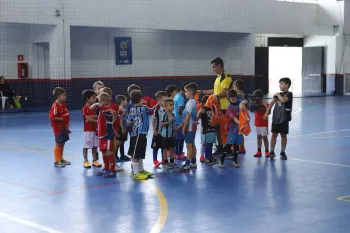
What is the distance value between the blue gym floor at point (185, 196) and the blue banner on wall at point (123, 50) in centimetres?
1436

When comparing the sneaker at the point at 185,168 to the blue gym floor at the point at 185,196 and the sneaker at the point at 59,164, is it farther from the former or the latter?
the sneaker at the point at 59,164

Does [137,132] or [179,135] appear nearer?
[137,132]

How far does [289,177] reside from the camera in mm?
8727

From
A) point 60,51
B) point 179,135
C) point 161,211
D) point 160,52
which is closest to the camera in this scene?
point 161,211

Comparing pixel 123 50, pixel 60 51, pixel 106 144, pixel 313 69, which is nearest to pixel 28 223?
pixel 106 144

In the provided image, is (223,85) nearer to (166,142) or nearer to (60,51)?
(166,142)

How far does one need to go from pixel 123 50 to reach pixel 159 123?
1702cm

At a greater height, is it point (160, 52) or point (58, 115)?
point (160, 52)

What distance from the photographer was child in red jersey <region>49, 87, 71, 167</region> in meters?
9.82

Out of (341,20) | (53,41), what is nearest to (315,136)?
(53,41)

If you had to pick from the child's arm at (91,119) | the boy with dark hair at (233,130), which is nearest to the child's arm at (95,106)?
the child's arm at (91,119)

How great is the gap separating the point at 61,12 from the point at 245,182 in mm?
16106

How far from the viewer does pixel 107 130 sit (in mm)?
8961

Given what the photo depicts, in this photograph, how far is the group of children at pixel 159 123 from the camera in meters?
8.80
